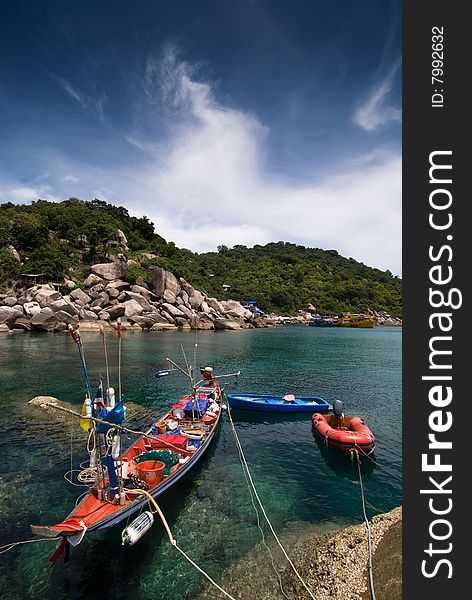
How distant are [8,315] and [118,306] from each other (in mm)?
20600

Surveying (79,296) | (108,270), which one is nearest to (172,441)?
(79,296)

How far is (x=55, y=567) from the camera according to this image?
9758 millimetres

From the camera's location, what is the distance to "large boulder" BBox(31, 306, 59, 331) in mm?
63166

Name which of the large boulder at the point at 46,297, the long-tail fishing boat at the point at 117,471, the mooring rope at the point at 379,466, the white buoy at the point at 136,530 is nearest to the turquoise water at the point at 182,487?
the mooring rope at the point at 379,466

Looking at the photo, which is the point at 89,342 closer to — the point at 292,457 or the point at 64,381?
the point at 64,381

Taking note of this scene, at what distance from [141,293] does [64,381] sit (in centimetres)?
5250

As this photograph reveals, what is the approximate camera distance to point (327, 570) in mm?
9695

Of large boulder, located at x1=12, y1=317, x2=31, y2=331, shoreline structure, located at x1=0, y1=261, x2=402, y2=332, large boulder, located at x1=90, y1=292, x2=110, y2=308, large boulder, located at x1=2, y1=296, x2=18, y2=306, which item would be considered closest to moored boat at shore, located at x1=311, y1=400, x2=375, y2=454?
shoreline structure, located at x1=0, y1=261, x2=402, y2=332

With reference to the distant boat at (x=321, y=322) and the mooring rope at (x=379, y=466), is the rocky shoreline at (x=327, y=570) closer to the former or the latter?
the mooring rope at (x=379, y=466)

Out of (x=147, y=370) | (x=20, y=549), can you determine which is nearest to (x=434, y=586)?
(x=20, y=549)

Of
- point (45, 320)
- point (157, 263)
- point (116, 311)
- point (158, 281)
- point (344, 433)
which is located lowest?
point (344, 433)

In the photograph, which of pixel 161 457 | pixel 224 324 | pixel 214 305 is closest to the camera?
pixel 161 457

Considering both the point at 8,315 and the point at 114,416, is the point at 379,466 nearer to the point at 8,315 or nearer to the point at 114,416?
the point at 114,416

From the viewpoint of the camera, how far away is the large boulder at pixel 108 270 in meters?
84.5
